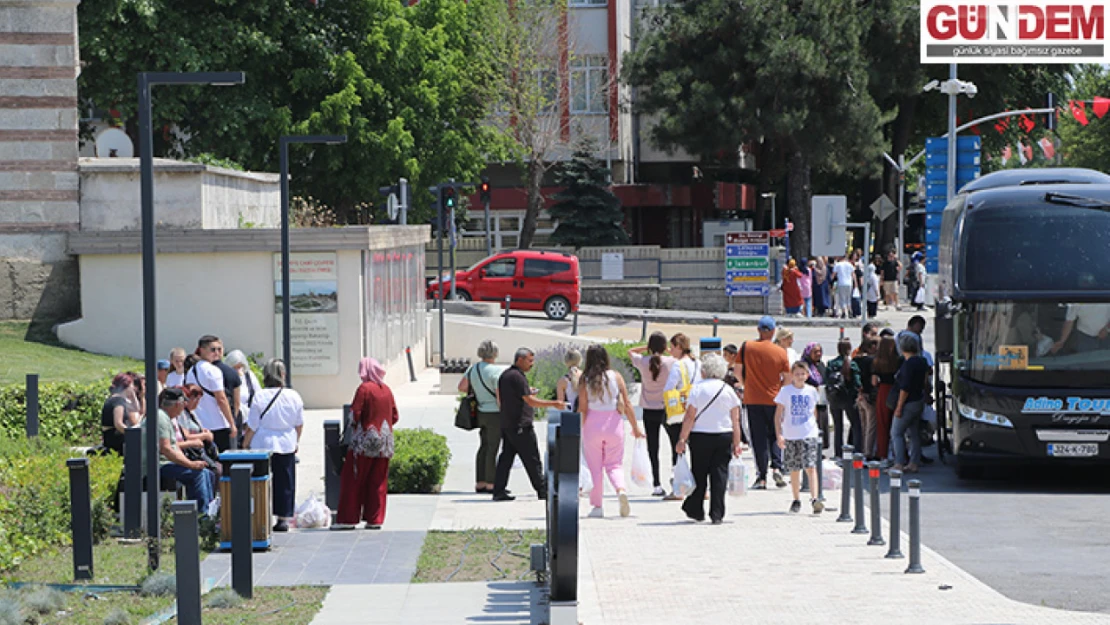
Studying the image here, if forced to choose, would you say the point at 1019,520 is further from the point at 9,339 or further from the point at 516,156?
the point at 516,156

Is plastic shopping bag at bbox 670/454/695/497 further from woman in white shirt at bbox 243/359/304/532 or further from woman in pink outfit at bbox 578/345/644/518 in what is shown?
woman in white shirt at bbox 243/359/304/532

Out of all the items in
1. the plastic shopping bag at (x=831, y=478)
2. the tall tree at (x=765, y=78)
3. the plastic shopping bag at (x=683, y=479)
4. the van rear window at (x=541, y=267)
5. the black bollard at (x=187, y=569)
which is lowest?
the plastic shopping bag at (x=831, y=478)

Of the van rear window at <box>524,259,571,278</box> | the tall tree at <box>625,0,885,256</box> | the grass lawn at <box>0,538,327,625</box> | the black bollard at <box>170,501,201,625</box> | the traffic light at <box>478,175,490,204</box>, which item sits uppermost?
the tall tree at <box>625,0,885,256</box>

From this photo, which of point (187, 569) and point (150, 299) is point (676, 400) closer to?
point (150, 299)

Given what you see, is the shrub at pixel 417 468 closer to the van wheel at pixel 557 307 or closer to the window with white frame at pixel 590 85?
the van wheel at pixel 557 307

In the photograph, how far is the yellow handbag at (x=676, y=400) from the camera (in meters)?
16.3

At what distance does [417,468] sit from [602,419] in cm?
297

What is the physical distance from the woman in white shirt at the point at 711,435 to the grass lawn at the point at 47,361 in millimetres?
9358

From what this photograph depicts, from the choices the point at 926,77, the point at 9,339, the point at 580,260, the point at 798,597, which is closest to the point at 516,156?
the point at 580,260

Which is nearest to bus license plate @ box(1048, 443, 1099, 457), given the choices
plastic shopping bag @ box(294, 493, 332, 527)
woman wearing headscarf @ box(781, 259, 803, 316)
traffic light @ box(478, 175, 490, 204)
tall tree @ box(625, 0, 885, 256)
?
plastic shopping bag @ box(294, 493, 332, 527)

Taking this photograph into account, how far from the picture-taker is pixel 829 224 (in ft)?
121

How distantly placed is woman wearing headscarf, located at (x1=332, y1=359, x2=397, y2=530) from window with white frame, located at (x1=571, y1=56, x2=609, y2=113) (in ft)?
143

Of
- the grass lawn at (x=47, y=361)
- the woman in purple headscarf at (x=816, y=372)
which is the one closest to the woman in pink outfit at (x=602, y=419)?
the woman in purple headscarf at (x=816, y=372)

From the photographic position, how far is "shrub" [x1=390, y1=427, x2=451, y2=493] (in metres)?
17.1
